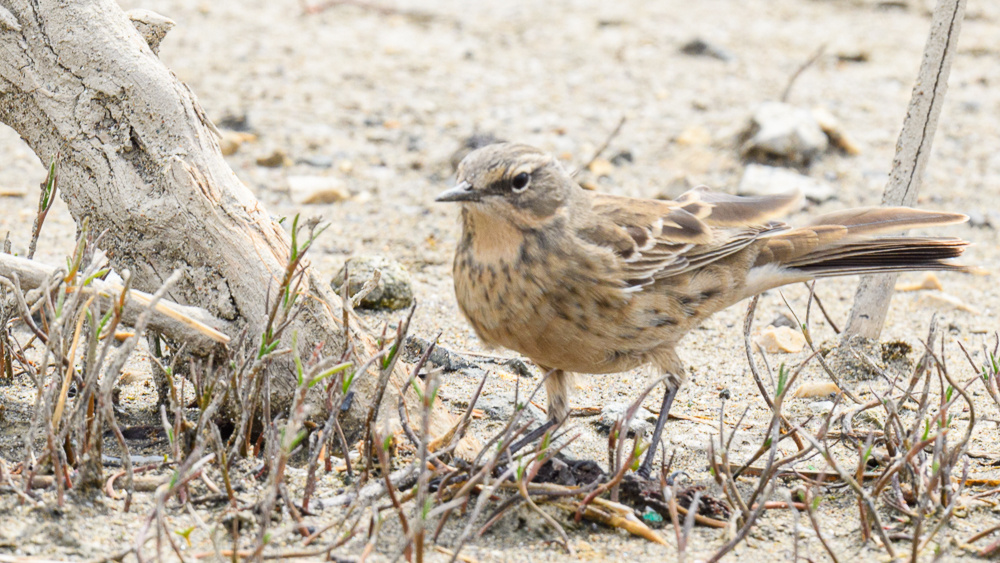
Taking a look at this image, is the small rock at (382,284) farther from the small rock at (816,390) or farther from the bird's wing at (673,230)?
the small rock at (816,390)

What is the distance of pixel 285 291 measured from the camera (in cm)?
396

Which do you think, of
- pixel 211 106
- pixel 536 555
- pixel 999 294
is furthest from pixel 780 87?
pixel 536 555

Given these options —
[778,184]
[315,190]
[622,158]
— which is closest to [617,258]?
[315,190]

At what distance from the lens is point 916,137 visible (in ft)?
18.5

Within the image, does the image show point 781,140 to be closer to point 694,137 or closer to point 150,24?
point 694,137

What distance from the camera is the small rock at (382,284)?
6230mm

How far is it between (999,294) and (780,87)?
413cm

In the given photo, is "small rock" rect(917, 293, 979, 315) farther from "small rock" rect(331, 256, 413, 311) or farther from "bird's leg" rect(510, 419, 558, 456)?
"small rock" rect(331, 256, 413, 311)

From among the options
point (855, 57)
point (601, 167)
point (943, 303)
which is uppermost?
point (855, 57)

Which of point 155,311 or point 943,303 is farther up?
point 943,303

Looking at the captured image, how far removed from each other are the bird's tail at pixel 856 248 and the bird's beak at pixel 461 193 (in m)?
1.77

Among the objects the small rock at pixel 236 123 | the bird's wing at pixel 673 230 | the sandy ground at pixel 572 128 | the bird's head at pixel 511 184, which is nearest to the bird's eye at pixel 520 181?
the bird's head at pixel 511 184

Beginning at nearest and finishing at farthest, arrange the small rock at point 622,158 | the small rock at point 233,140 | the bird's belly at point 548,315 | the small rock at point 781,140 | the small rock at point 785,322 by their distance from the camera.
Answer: the bird's belly at point 548,315
the small rock at point 785,322
the small rock at point 233,140
the small rock at point 781,140
the small rock at point 622,158

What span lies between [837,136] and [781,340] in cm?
379
